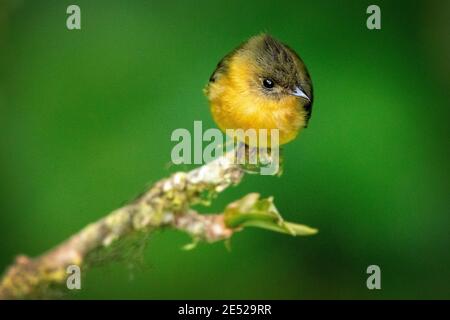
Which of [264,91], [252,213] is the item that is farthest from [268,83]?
[252,213]

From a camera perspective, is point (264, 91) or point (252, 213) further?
point (264, 91)

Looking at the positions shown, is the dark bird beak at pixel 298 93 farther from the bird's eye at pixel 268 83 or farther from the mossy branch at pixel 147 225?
the mossy branch at pixel 147 225

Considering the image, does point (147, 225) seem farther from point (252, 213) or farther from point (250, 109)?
point (250, 109)

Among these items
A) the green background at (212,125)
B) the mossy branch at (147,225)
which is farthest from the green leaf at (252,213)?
the green background at (212,125)

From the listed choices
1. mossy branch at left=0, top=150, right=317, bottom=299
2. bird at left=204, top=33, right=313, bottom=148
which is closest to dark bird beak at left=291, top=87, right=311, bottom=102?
bird at left=204, top=33, right=313, bottom=148

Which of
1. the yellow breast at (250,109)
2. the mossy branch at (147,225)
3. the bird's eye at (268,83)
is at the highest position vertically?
the bird's eye at (268,83)

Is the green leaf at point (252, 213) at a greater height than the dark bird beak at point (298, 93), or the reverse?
the dark bird beak at point (298, 93)
